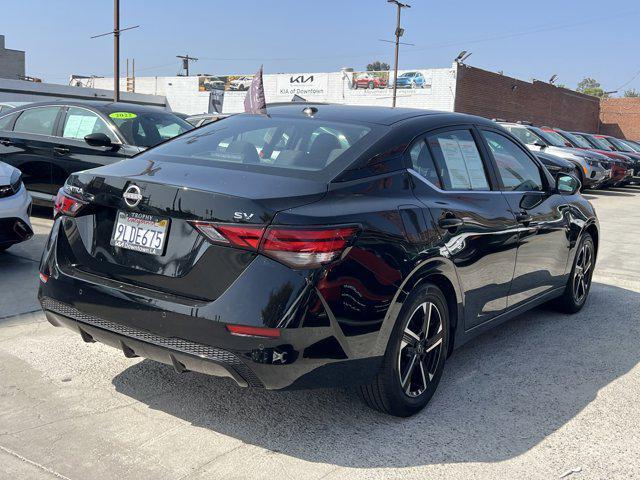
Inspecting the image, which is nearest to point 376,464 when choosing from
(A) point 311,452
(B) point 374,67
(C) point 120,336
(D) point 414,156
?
→ (A) point 311,452

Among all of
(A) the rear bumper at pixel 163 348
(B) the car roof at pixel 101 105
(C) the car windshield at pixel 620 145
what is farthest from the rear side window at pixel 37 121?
(C) the car windshield at pixel 620 145

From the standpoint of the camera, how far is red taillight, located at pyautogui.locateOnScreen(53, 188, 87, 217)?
3394mm

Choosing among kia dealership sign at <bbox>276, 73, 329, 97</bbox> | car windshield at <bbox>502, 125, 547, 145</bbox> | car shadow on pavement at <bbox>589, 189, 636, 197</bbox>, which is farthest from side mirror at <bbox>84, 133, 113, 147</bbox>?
kia dealership sign at <bbox>276, 73, 329, 97</bbox>

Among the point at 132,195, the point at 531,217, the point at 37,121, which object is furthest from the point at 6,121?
the point at 531,217

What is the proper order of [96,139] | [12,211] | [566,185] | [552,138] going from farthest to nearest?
1. [552,138]
2. [96,139]
3. [12,211]
4. [566,185]

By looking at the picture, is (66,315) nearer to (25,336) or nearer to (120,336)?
(120,336)

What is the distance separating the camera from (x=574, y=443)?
134 inches

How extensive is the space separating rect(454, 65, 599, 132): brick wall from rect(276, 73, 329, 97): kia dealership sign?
355 inches

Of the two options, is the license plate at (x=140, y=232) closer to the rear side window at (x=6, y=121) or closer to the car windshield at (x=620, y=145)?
the rear side window at (x=6, y=121)

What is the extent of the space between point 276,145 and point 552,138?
1644 centimetres

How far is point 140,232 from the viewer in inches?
123

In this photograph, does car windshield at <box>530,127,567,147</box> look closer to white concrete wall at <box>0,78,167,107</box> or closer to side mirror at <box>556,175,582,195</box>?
side mirror at <box>556,175,582,195</box>

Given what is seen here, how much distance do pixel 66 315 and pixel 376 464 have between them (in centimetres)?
169

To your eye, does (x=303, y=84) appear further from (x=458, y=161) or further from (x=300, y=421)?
(x=300, y=421)
